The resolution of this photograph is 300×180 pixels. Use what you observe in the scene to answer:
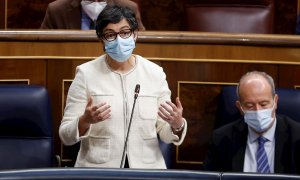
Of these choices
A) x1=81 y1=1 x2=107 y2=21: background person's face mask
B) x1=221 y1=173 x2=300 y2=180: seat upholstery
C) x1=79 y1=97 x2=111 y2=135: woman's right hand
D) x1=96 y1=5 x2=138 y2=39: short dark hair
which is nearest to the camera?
x1=221 y1=173 x2=300 y2=180: seat upholstery

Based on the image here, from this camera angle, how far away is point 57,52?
5.71 feet

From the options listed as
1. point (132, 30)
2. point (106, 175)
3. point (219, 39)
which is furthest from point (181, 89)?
point (106, 175)

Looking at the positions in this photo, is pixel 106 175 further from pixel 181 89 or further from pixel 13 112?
pixel 181 89

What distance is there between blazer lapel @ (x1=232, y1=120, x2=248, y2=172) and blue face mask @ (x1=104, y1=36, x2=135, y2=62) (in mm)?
276

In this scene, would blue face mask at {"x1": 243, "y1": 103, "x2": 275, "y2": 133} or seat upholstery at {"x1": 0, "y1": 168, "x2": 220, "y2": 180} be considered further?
blue face mask at {"x1": 243, "y1": 103, "x2": 275, "y2": 133}

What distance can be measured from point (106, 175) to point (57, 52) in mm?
900

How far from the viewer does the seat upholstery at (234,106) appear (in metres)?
1.58

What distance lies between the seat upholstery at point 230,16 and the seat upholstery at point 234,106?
56cm

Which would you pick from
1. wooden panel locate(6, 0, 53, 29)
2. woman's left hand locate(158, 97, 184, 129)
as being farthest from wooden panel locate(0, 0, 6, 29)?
woman's left hand locate(158, 97, 184, 129)

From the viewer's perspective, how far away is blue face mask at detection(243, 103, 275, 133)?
150 centimetres

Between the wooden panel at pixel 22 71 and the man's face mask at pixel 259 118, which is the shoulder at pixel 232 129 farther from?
the wooden panel at pixel 22 71

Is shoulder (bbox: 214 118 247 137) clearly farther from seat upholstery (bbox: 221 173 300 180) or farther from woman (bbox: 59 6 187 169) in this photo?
seat upholstery (bbox: 221 173 300 180)

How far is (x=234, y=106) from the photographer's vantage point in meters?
1.61

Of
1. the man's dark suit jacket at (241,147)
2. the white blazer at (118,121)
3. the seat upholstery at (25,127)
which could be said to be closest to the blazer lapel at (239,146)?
the man's dark suit jacket at (241,147)
